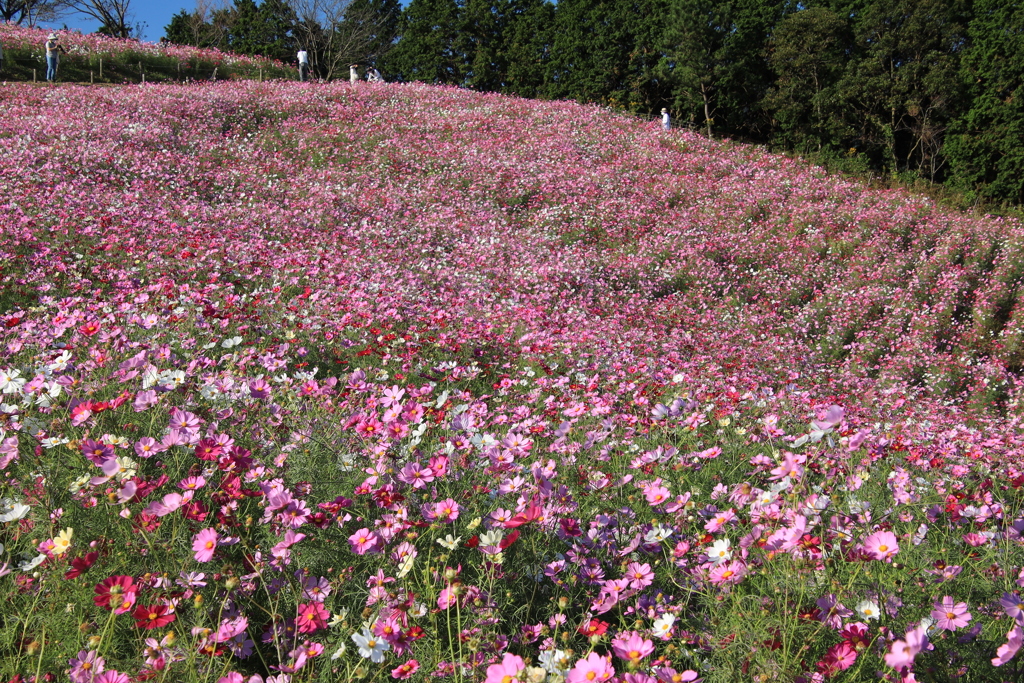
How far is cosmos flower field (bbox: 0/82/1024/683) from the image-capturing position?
4.89 ft

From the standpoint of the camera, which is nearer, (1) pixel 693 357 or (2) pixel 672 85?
(1) pixel 693 357

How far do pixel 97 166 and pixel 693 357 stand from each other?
9670 millimetres

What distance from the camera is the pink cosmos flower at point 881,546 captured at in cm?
137

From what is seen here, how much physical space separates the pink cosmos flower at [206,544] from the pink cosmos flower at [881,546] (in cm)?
154

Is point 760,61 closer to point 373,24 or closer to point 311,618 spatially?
point 373,24

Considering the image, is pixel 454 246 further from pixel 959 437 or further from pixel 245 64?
pixel 245 64

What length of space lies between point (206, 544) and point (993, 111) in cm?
2511

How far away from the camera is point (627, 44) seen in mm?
28938

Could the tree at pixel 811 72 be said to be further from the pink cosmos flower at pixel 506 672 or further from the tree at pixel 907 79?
the pink cosmos flower at pixel 506 672

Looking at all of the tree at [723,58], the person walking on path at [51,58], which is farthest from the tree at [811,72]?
the person walking on path at [51,58]

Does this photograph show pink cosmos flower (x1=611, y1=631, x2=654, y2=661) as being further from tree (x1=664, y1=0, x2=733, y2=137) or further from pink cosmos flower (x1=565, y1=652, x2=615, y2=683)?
tree (x1=664, y1=0, x2=733, y2=137)

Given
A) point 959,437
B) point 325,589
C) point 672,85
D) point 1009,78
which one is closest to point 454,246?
point 959,437

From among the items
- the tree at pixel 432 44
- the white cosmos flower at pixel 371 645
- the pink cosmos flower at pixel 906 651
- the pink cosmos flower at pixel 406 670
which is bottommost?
the pink cosmos flower at pixel 406 670

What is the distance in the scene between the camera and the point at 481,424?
2885mm
